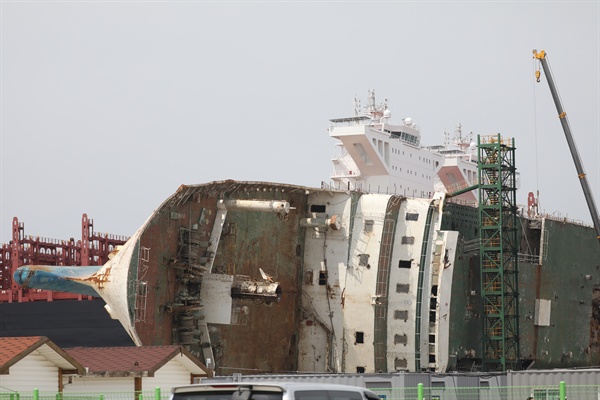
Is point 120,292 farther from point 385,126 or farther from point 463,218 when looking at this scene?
point 385,126

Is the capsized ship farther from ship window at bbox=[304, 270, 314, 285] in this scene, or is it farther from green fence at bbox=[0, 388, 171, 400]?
green fence at bbox=[0, 388, 171, 400]

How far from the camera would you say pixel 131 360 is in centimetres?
2770

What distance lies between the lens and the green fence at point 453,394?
22547 millimetres

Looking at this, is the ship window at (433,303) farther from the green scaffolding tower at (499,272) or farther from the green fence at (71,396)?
the green fence at (71,396)

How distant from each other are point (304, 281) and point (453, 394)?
1326cm

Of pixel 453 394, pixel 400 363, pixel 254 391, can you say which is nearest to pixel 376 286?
pixel 400 363

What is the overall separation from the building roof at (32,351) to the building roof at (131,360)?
4.51 feet

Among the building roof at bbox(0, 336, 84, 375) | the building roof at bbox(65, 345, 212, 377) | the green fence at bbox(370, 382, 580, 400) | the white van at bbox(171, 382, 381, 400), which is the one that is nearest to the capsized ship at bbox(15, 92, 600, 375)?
the green fence at bbox(370, 382, 580, 400)

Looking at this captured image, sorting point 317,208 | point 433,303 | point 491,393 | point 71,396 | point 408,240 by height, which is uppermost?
point 317,208

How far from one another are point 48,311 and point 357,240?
2501 centimetres

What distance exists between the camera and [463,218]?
4794 cm

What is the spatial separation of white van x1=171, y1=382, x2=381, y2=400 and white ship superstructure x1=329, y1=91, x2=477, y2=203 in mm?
54576

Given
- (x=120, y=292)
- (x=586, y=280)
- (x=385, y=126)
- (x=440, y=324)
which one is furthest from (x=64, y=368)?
(x=385, y=126)

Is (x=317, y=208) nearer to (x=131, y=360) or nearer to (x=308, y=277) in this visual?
(x=308, y=277)
